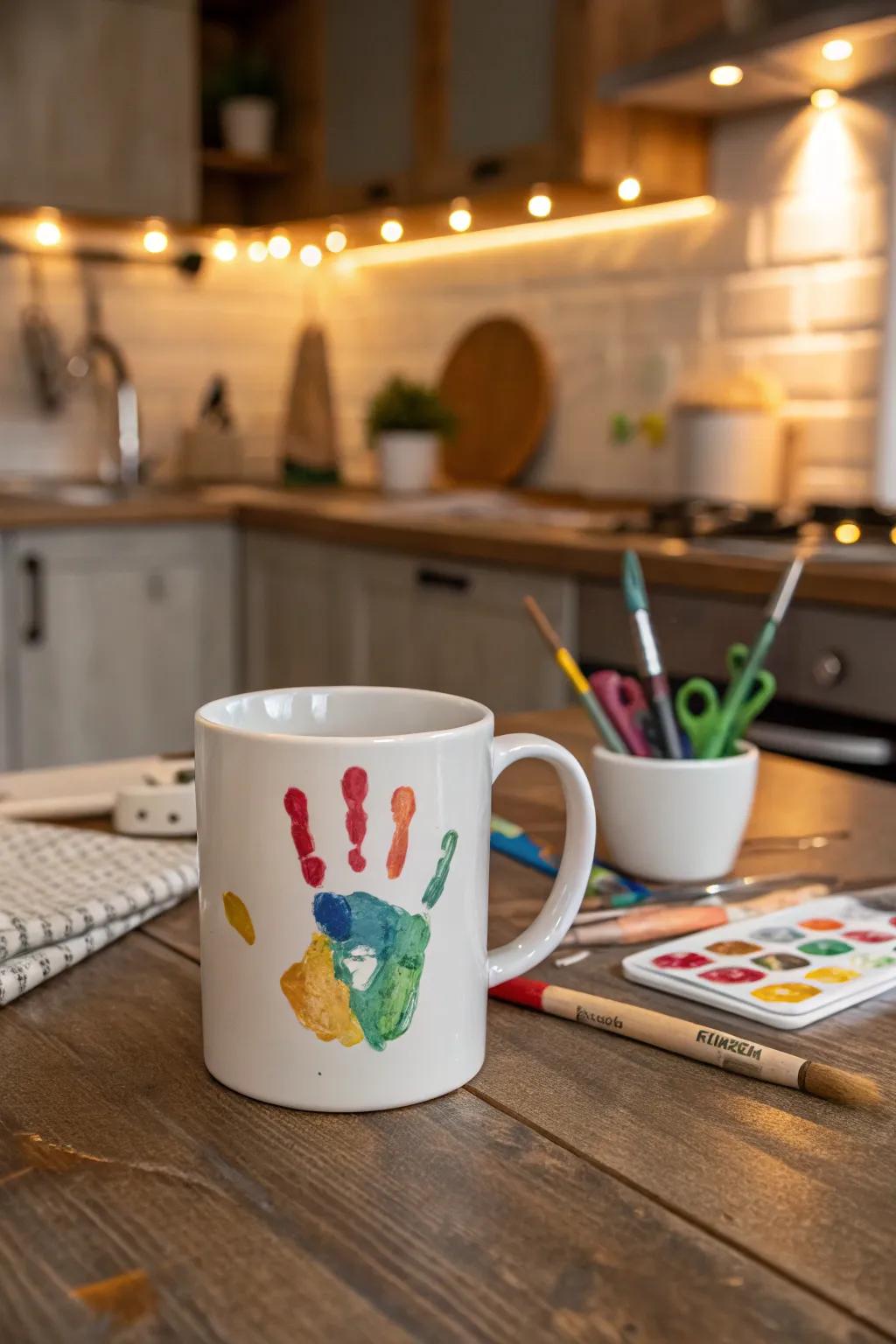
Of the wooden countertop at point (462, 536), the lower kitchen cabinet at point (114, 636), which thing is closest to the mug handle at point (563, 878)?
the wooden countertop at point (462, 536)

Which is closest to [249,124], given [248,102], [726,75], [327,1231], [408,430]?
[248,102]

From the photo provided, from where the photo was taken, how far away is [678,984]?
624 millimetres

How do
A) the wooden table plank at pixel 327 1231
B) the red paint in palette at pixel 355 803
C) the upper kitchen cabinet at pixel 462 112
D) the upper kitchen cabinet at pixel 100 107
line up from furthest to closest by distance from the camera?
1. the upper kitchen cabinet at pixel 100 107
2. the upper kitchen cabinet at pixel 462 112
3. the red paint in palette at pixel 355 803
4. the wooden table plank at pixel 327 1231

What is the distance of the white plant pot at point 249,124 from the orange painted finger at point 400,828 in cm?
327

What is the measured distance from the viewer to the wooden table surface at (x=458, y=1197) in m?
0.40

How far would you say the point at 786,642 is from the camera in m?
1.93

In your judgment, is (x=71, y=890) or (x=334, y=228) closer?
(x=71, y=890)

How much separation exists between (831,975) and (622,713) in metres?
0.23

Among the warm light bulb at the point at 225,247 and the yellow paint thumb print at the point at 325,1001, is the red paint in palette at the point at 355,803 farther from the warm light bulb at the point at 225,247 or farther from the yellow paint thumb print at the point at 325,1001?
the warm light bulb at the point at 225,247

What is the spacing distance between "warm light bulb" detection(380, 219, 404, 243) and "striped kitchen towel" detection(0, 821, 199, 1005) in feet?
8.99

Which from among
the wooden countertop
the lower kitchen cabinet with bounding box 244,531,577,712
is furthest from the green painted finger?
the lower kitchen cabinet with bounding box 244,531,577,712

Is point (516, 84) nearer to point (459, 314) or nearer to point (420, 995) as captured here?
point (459, 314)

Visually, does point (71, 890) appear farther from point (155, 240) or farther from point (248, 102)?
point (155, 240)

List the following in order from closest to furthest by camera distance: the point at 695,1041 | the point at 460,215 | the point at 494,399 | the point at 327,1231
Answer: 1. the point at 327,1231
2. the point at 695,1041
3. the point at 460,215
4. the point at 494,399
